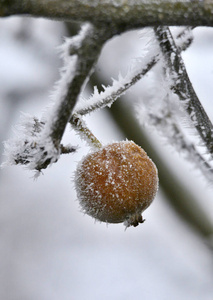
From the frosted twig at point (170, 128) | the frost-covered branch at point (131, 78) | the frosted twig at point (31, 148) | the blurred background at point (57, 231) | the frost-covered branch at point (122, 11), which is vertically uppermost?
the frost-covered branch at point (122, 11)

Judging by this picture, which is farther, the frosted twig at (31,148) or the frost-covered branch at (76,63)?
the frosted twig at (31,148)

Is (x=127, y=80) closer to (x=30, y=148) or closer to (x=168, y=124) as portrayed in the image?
(x=30, y=148)

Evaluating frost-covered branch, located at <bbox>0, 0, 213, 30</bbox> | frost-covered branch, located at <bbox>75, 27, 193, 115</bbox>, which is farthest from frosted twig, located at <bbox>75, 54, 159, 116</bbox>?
frost-covered branch, located at <bbox>0, 0, 213, 30</bbox>

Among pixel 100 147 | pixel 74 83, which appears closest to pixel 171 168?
pixel 100 147

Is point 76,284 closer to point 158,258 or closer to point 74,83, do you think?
point 158,258

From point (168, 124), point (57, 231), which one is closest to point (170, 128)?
point (168, 124)

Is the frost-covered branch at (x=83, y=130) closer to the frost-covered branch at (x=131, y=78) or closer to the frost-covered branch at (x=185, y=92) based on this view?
the frost-covered branch at (x=131, y=78)

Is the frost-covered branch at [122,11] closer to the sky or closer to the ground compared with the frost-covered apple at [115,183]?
closer to the sky

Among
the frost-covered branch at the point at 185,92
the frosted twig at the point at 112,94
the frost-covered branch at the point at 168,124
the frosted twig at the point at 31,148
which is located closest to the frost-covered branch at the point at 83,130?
the frosted twig at the point at 112,94

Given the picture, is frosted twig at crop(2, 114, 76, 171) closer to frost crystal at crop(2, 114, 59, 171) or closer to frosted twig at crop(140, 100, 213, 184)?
frost crystal at crop(2, 114, 59, 171)
